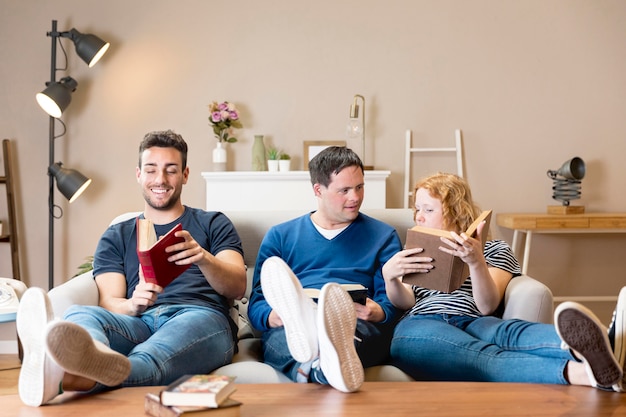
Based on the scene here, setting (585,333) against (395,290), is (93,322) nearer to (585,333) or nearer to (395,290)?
(395,290)

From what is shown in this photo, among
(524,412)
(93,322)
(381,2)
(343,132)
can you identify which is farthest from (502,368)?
(381,2)

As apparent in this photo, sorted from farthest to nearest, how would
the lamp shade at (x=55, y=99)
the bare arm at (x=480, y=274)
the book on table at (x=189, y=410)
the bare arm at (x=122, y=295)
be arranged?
the lamp shade at (x=55, y=99)
the bare arm at (x=122, y=295)
the bare arm at (x=480, y=274)
the book on table at (x=189, y=410)

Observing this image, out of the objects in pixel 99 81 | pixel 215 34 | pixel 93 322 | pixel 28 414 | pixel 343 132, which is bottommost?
pixel 28 414

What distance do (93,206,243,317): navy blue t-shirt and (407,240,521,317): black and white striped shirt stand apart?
2.14 ft

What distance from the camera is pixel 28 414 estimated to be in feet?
5.54

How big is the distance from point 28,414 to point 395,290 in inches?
44.5

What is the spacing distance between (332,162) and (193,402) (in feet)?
3.71

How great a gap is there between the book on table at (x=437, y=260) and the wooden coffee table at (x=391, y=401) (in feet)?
1.15

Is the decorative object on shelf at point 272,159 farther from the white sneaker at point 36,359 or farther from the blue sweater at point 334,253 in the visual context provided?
the white sneaker at point 36,359

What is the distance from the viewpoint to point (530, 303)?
2.35m

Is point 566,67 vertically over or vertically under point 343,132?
over

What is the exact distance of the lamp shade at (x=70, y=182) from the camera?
4340 mm

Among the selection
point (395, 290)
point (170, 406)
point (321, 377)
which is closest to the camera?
point (170, 406)

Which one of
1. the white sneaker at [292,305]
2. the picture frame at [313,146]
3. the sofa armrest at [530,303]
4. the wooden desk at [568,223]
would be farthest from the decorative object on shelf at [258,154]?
the white sneaker at [292,305]
